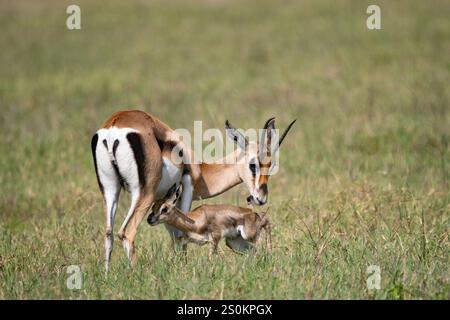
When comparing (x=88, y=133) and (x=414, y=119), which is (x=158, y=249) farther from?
(x=414, y=119)

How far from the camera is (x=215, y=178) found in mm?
7449

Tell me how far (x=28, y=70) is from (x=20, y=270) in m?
11.5

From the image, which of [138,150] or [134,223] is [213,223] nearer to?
[134,223]

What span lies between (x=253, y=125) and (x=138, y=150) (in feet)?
A: 19.1

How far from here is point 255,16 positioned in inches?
826

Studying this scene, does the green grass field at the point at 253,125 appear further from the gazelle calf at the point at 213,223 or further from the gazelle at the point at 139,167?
the gazelle at the point at 139,167

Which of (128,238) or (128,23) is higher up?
(128,23)

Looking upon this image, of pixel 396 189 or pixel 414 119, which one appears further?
pixel 414 119

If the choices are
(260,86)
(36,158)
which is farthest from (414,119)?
(36,158)

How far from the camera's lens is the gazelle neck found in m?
7.42

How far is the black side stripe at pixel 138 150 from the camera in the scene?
636 centimetres

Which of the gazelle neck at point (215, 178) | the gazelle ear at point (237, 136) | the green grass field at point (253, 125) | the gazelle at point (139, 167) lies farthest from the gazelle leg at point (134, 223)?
the gazelle ear at point (237, 136)
